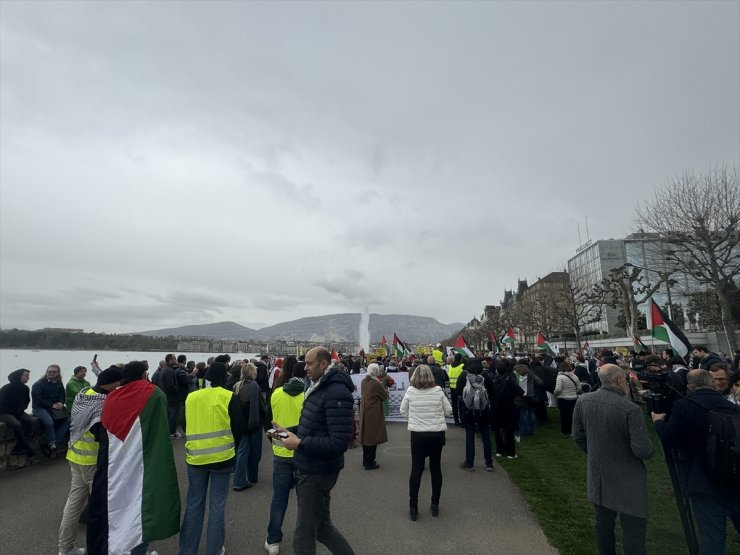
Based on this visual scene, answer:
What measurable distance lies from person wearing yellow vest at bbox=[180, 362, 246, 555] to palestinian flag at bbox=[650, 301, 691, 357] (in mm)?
8216

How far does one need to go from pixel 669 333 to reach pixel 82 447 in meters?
10.4

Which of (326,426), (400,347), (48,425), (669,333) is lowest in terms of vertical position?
Answer: (48,425)

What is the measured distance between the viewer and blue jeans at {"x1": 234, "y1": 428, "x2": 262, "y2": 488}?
7.11 m

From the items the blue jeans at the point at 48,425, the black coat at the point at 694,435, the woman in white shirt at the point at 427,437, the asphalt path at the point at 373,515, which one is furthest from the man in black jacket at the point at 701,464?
the blue jeans at the point at 48,425

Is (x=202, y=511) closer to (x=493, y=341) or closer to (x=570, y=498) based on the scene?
(x=570, y=498)

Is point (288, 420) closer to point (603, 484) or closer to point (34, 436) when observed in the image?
point (603, 484)

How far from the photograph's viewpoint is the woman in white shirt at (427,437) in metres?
5.93

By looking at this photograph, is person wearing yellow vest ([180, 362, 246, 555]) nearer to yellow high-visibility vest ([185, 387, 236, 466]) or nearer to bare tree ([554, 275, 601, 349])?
yellow high-visibility vest ([185, 387, 236, 466])

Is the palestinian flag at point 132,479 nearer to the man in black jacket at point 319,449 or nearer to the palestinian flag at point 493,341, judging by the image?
the man in black jacket at point 319,449

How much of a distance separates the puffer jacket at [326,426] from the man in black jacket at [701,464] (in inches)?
124

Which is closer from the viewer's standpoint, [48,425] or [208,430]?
[208,430]

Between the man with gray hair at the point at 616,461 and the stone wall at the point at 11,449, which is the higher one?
the man with gray hair at the point at 616,461

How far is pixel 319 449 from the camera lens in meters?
3.59

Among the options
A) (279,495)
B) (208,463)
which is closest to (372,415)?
(279,495)
